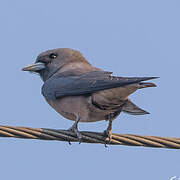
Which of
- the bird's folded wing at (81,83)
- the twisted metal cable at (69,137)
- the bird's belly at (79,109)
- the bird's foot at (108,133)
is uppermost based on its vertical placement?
the bird's folded wing at (81,83)

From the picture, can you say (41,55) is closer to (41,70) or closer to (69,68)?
(41,70)

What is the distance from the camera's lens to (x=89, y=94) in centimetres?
775

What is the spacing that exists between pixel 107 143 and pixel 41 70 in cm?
295

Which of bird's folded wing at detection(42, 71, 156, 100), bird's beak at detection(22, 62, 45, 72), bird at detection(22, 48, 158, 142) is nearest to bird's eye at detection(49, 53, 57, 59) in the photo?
bird's beak at detection(22, 62, 45, 72)

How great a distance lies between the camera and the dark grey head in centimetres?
951

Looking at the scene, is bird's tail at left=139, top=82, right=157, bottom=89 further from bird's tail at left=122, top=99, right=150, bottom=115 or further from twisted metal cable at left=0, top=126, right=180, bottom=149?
twisted metal cable at left=0, top=126, right=180, bottom=149

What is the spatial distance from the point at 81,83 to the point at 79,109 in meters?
0.41

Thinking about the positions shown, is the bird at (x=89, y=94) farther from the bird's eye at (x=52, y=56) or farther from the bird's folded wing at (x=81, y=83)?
the bird's eye at (x=52, y=56)

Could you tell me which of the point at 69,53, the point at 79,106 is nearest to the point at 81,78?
the point at 79,106

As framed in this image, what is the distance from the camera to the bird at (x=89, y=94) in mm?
7445

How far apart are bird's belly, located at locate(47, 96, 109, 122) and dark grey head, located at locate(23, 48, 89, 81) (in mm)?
1297

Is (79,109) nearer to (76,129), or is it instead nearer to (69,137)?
(76,129)

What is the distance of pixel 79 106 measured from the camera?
7.84m

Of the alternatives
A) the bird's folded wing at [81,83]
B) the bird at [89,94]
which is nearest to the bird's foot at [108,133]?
the bird at [89,94]
